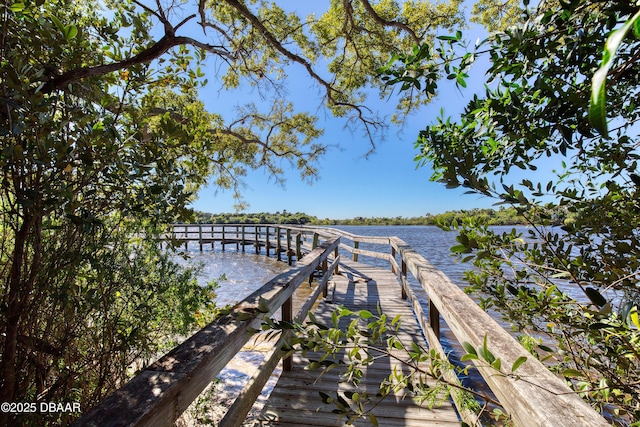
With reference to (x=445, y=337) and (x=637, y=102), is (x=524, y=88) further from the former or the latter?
(x=445, y=337)

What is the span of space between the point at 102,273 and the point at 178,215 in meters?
0.50

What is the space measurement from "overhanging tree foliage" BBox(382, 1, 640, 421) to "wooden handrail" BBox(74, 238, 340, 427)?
913mm

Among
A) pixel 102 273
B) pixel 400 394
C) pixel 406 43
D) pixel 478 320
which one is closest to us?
pixel 478 320

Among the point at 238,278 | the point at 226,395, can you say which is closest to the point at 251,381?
the point at 226,395

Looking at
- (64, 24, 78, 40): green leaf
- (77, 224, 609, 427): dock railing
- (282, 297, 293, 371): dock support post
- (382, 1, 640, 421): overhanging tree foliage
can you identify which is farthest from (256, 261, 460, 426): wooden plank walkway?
(64, 24, 78, 40): green leaf

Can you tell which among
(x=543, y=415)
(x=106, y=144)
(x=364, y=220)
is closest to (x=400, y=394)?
(x=543, y=415)

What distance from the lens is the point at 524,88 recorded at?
108 centimetres

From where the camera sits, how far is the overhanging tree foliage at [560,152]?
92 cm

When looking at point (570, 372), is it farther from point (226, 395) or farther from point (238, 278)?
point (238, 278)

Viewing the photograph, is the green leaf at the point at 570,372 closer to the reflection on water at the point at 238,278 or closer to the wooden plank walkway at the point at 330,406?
the wooden plank walkway at the point at 330,406

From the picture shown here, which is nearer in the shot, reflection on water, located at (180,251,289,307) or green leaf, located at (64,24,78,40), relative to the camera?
green leaf, located at (64,24,78,40)

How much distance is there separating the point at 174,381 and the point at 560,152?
5.60ft

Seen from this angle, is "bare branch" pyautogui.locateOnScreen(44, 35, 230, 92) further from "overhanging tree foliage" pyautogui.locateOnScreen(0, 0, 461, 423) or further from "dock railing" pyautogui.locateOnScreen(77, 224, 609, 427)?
"dock railing" pyautogui.locateOnScreen(77, 224, 609, 427)

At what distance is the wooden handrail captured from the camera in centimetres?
74
